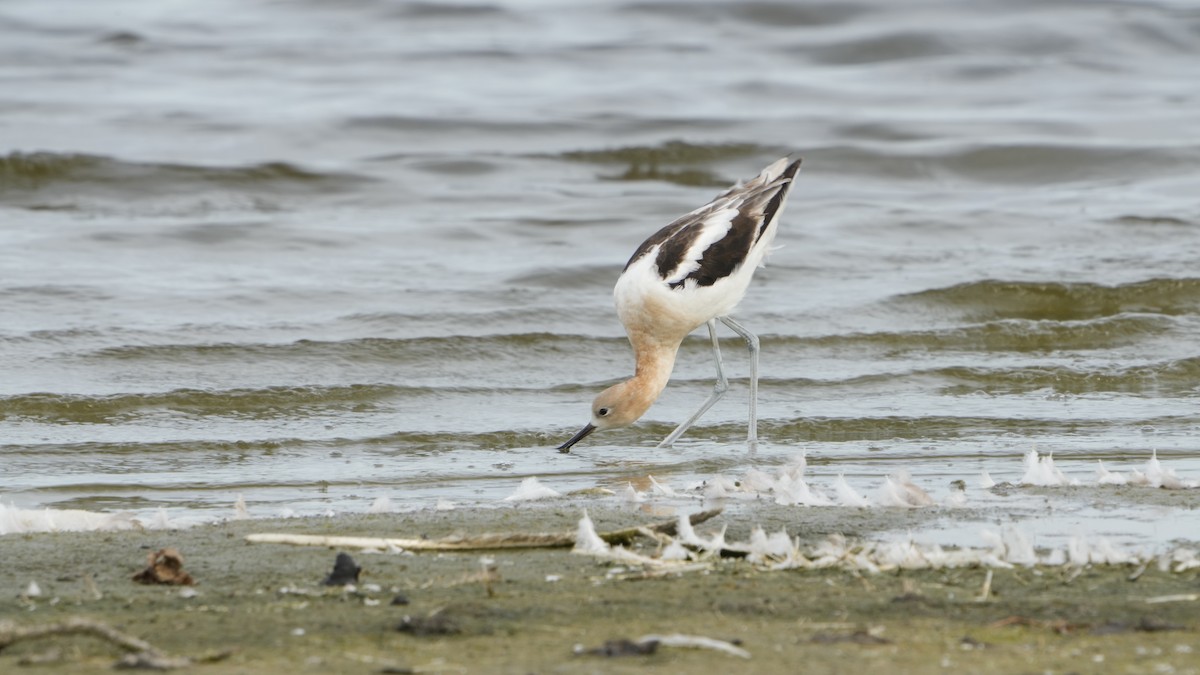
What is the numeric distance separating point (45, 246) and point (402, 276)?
284 centimetres

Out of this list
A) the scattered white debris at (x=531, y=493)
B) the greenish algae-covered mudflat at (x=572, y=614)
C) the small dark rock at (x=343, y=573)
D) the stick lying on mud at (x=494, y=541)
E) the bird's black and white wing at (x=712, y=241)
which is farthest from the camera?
the bird's black and white wing at (x=712, y=241)

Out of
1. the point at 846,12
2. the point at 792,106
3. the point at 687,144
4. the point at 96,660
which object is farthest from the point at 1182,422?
the point at 846,12

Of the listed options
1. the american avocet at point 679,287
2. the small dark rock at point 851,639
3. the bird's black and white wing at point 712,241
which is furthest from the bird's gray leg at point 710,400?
the small dark rock at point 851,639

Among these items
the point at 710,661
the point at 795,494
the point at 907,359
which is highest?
the point at 710,661

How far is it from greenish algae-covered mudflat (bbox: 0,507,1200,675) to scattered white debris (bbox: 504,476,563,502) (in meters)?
1.36

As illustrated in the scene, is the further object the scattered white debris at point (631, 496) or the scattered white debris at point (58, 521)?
the scattered white debris at point (631, 496)

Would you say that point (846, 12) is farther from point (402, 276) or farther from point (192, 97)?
point (402, 276)

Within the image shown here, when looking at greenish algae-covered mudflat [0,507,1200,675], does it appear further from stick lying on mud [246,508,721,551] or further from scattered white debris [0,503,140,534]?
scattered white debris [0,503,140,534]

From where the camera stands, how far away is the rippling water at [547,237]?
7.91m

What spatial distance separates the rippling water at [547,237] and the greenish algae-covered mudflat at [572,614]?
→ 1312 millimetres

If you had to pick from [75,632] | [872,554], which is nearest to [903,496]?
[872,554]

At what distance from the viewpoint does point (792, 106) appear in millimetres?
19141

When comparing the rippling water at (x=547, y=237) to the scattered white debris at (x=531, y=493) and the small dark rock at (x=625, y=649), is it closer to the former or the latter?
the scattered white debris at (x=531, y=493)

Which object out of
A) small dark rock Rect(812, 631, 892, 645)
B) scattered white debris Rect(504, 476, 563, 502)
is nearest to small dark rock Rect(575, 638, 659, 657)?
small dark rock Rect(812, 631, 892, 645)
